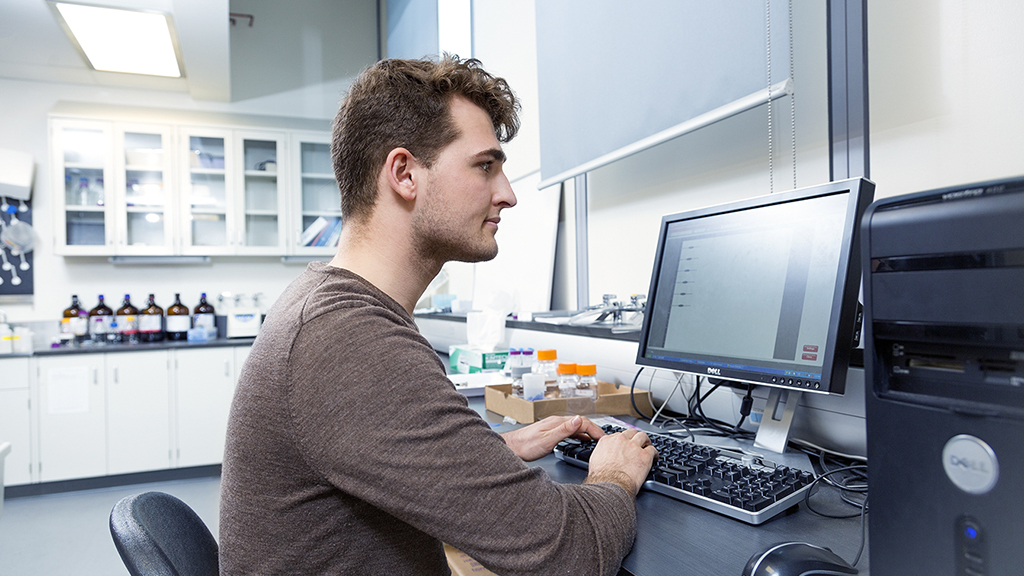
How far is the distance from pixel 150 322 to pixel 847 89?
413 cm

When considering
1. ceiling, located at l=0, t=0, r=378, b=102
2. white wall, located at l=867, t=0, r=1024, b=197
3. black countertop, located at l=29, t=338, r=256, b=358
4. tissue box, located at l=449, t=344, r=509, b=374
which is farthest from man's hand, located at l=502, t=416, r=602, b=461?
black countertop, located at l=29, t=338, r=256, b=358

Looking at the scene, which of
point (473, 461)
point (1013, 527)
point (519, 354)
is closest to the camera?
point (1013, 527)

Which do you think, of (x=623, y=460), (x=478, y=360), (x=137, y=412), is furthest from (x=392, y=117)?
(x=137, y=412)

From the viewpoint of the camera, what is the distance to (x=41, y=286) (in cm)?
381

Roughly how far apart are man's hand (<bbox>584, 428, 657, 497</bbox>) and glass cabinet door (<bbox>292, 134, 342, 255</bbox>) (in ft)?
12.1

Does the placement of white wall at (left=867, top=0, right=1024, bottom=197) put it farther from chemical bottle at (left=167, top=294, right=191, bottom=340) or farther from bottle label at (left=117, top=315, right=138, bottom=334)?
bottle label at (left=117, top=315, right=138, bottom=334)

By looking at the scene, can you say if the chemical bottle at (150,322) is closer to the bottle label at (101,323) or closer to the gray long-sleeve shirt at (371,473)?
the bottle label at (101,323)

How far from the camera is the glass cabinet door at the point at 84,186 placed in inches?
144

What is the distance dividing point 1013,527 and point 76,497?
4.31 metres

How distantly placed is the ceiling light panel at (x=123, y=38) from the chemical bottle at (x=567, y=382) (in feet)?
9.89

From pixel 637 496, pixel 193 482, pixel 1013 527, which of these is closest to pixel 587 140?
pixel 637 496

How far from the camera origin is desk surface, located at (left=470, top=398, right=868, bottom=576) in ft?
1.97

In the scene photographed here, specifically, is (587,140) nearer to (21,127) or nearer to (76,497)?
(76,497)

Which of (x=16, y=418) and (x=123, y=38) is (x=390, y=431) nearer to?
(x=123, y=38)
